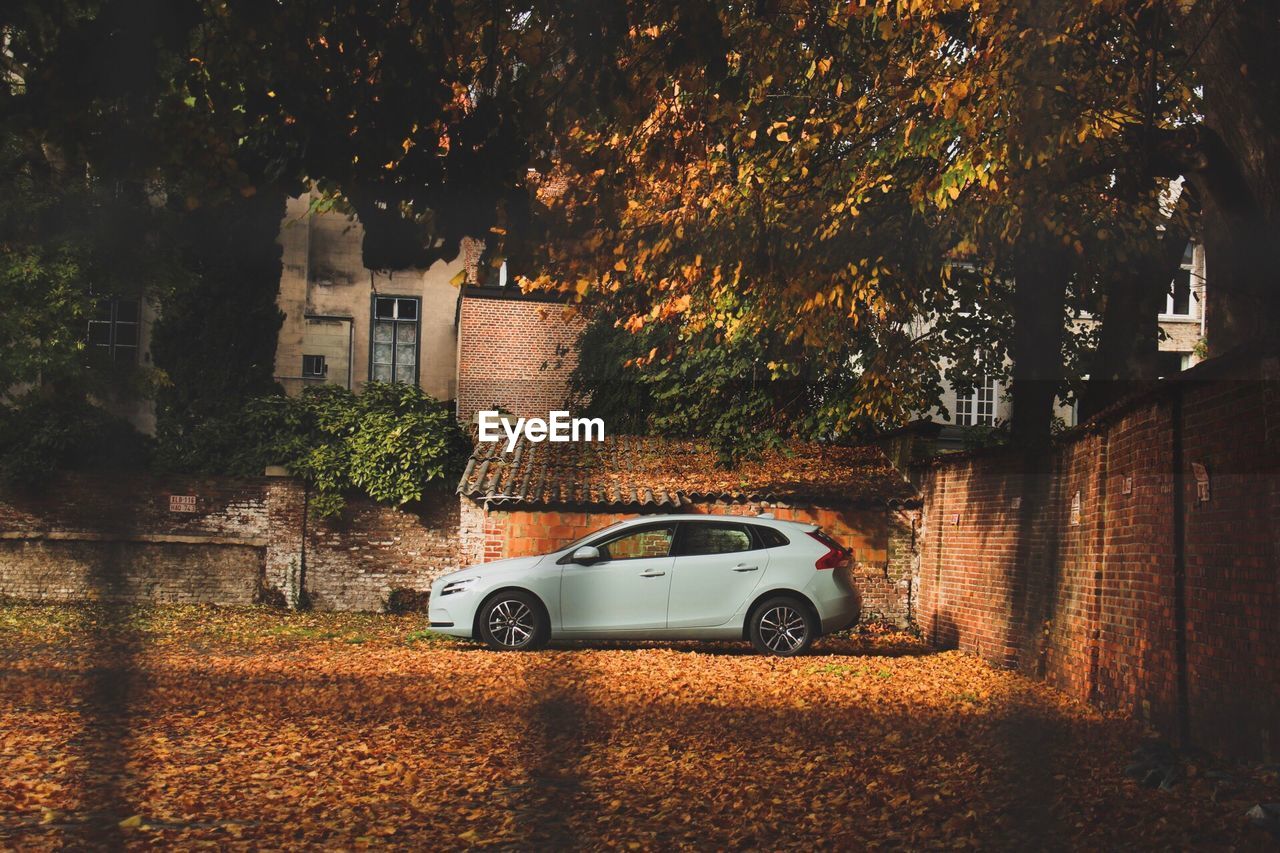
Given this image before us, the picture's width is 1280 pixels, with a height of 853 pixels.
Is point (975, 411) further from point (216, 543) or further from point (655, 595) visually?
point (655, 595)

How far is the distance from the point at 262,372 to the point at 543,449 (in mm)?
8014

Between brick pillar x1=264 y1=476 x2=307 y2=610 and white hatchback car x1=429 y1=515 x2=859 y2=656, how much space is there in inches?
385

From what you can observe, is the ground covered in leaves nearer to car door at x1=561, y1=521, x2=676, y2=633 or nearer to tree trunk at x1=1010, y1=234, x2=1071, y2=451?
car door at x1=561, y1=521, x2=676, y2=633

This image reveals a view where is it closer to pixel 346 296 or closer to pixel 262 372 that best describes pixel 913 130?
pixel 262 372

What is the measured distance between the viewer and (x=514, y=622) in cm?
1455

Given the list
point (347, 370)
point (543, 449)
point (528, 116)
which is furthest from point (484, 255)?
point (347, 370)

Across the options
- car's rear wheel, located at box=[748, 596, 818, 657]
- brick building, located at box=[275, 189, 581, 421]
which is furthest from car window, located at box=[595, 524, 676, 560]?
brick building, located at box=[275, 189, 581, 421]

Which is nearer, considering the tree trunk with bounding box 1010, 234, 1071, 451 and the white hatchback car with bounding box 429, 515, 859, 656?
the tree trunk with bounding box 1010, 234, 1071, 451

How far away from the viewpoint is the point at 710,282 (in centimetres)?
1500

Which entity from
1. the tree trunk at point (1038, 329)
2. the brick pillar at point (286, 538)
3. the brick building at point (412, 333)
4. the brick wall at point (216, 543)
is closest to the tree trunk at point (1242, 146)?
the tree trunk at point (1038, 329)

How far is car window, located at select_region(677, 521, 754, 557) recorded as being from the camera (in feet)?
48.7

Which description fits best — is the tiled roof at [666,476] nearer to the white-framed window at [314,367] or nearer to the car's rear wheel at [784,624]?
the car's rear wheel at [784,624]

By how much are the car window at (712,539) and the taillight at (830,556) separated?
31.4 inches

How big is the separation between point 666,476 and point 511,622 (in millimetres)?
8038
